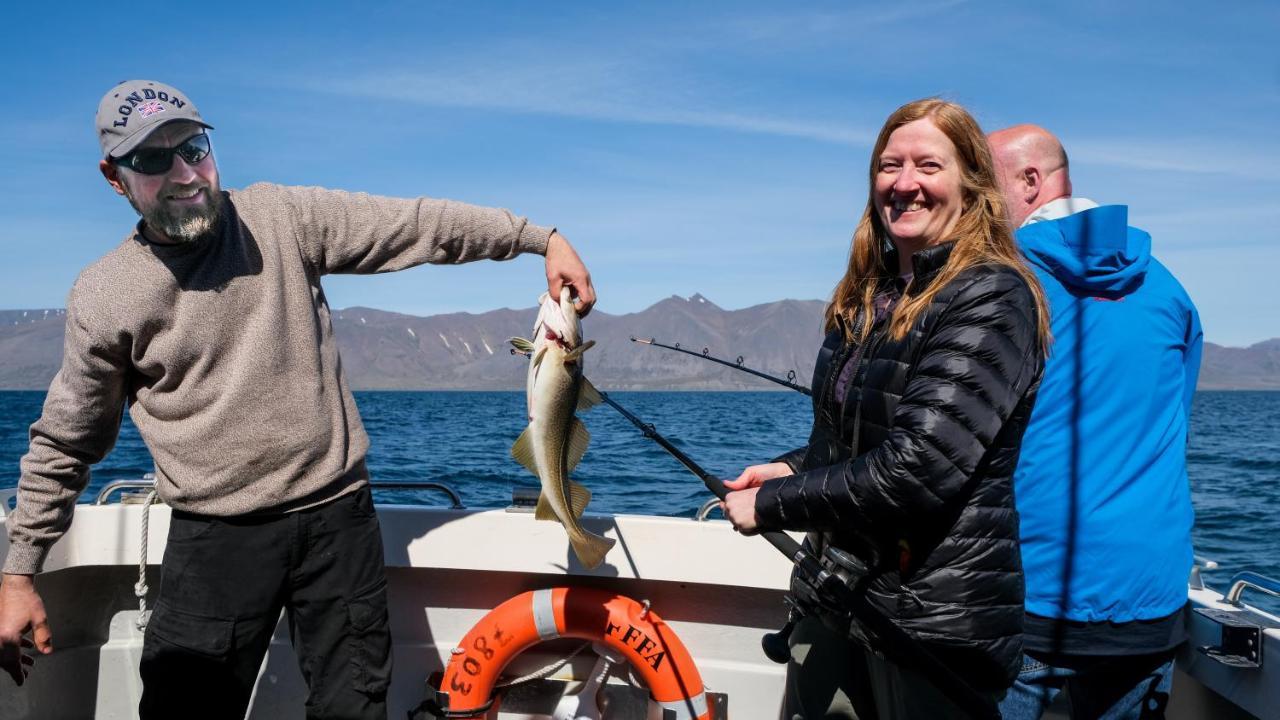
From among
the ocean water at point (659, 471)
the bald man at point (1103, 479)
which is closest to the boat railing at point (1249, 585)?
the bald man at point (1103, 479)

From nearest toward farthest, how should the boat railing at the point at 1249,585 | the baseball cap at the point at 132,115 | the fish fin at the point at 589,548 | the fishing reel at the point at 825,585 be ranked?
the fishing reel at the point at 825,585, the baseball cap at the point at 132,115, the boat railing at the point at 1249,585, the fish fin at the point at 589,548

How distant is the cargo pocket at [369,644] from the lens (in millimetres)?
2746

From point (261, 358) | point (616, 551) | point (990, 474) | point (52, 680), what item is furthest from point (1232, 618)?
point (52, 680)

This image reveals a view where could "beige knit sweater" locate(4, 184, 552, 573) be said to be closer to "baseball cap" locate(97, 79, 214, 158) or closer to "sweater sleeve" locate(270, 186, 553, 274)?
"sweater sleeve" locate(270, 186, 553, 274)

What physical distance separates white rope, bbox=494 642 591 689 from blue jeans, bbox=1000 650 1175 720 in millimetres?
1757

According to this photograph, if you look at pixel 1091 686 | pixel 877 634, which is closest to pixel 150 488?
pixel 877 634

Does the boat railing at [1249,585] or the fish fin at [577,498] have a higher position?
the fish fin at [577,498]

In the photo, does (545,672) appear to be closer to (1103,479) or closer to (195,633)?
(195,633)

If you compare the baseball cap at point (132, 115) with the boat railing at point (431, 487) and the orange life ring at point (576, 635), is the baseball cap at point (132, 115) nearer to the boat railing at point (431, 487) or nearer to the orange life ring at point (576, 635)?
the boat railing at point (431, 487)

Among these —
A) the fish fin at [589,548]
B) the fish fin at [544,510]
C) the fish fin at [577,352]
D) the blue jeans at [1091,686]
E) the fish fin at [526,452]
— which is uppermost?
the fish fin at [577,352]

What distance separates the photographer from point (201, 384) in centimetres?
255

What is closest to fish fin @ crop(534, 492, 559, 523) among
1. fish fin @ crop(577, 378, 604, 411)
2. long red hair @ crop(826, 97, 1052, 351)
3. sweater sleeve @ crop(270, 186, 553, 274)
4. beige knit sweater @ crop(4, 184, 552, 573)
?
fish fin @ crop(577, 378, 604, 411)

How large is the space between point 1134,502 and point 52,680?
388cm

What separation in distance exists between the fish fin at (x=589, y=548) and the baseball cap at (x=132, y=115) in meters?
1.63
